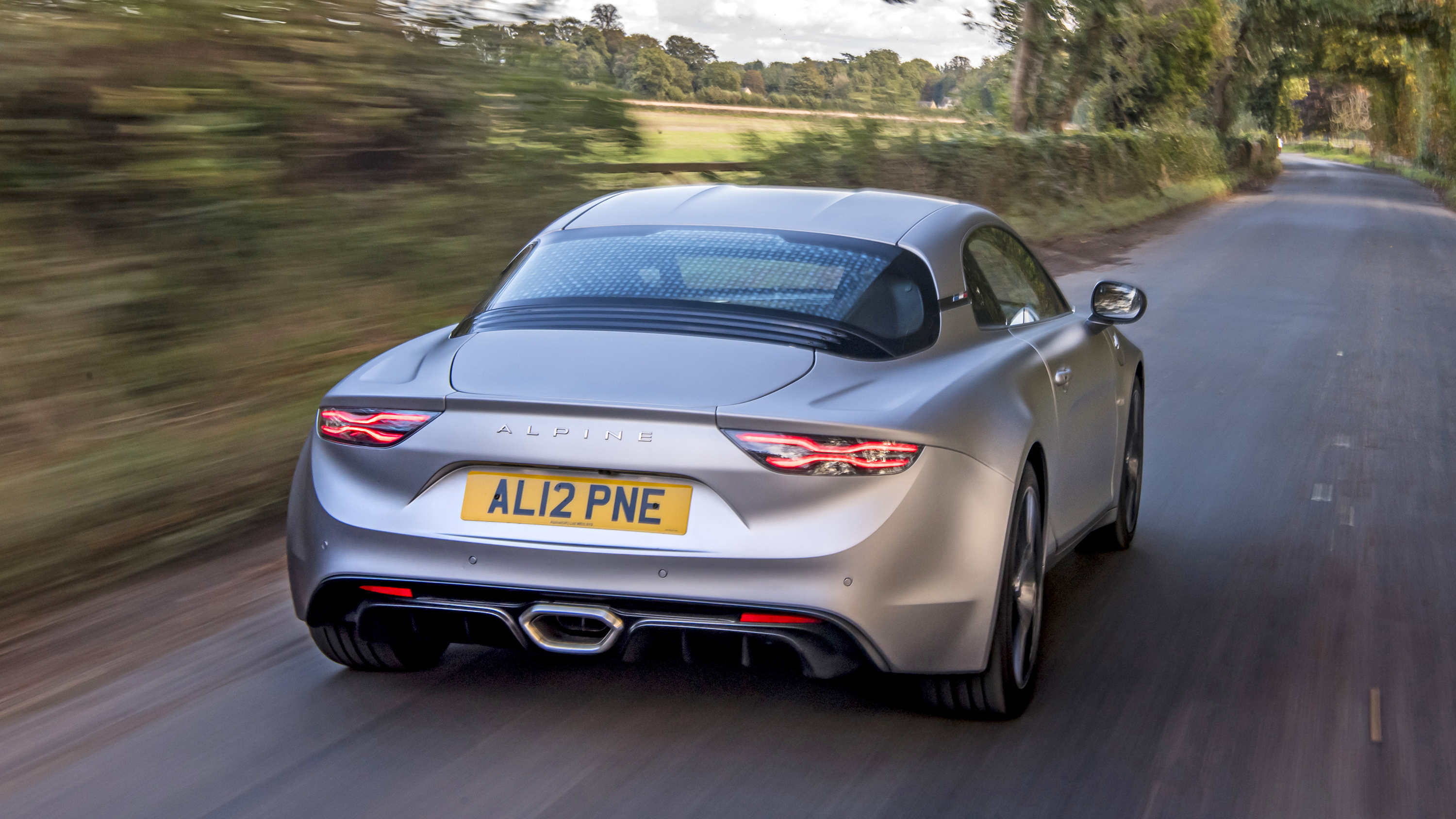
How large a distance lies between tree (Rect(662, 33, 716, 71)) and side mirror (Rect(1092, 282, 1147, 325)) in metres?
11.5

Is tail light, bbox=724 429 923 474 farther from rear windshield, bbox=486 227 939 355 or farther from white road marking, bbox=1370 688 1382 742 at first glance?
white road marking, bbox=1370 688 1382 742

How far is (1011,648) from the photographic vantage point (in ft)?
11.9

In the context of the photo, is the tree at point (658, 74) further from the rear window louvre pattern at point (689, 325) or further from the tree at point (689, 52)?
the rear window louvre pattern at point (689, 325)

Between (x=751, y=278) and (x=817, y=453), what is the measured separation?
89 cm

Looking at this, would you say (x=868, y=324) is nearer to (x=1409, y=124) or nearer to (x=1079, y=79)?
(x=1079, y=79)

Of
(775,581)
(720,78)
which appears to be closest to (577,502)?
(775,581)

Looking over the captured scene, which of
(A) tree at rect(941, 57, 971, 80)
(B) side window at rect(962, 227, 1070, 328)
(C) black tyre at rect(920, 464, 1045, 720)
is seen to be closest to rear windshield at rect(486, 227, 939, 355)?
(B) side window at rect(962, 227, 1070, 328)

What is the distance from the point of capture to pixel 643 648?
3.28 metres

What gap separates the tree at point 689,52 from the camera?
54.1 ft

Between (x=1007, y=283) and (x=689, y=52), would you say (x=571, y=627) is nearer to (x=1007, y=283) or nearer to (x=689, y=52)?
(x=1007, y=283)

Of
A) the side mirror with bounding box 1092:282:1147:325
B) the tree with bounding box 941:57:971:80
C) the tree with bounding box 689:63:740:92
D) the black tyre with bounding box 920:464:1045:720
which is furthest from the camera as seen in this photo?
the tree with bounding box 941:57:971:80

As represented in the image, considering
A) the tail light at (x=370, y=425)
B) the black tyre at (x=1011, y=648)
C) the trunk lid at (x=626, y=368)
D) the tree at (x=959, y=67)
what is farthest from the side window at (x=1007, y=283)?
the tree at (x=959, y=67)

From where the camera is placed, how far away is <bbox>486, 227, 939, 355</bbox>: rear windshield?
3.77m

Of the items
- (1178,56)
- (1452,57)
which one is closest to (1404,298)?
(1178,56)
